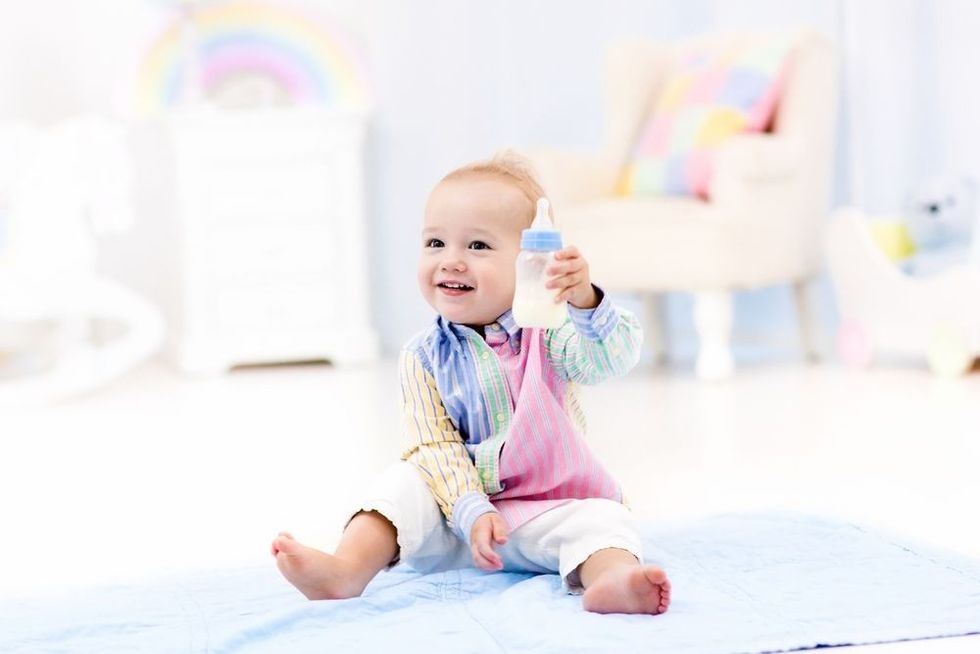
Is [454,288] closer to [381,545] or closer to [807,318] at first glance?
[381,545]

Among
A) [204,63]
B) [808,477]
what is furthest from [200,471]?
[204,63]

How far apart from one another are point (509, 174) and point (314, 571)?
1.42 ft

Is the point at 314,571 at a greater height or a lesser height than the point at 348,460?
greater

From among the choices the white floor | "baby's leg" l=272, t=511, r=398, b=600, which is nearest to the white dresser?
the white floor

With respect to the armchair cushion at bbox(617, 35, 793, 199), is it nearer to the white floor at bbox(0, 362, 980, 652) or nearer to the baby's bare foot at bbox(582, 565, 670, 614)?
the white floor at bbox(0, 362, 980, 652)

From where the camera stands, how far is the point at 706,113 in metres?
3.26

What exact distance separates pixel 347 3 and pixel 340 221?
2.66ft

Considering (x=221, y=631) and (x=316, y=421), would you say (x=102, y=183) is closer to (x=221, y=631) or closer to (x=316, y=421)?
(x=316, y=421)

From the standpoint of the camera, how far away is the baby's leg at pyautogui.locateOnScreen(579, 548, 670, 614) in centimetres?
114

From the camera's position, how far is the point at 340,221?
3.83 meters

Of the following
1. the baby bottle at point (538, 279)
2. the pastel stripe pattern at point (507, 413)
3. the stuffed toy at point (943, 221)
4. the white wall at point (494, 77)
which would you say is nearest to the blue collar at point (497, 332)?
the pastel stripe pattern at point (507, 413)

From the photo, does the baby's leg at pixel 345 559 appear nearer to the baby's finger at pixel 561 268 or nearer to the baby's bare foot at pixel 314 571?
the baby's bare foot at pixel 314 571

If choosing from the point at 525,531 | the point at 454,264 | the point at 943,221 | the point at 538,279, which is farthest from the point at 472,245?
the point at 943,221

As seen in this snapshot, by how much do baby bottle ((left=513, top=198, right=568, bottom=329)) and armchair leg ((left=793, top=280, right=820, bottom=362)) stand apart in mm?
2209
